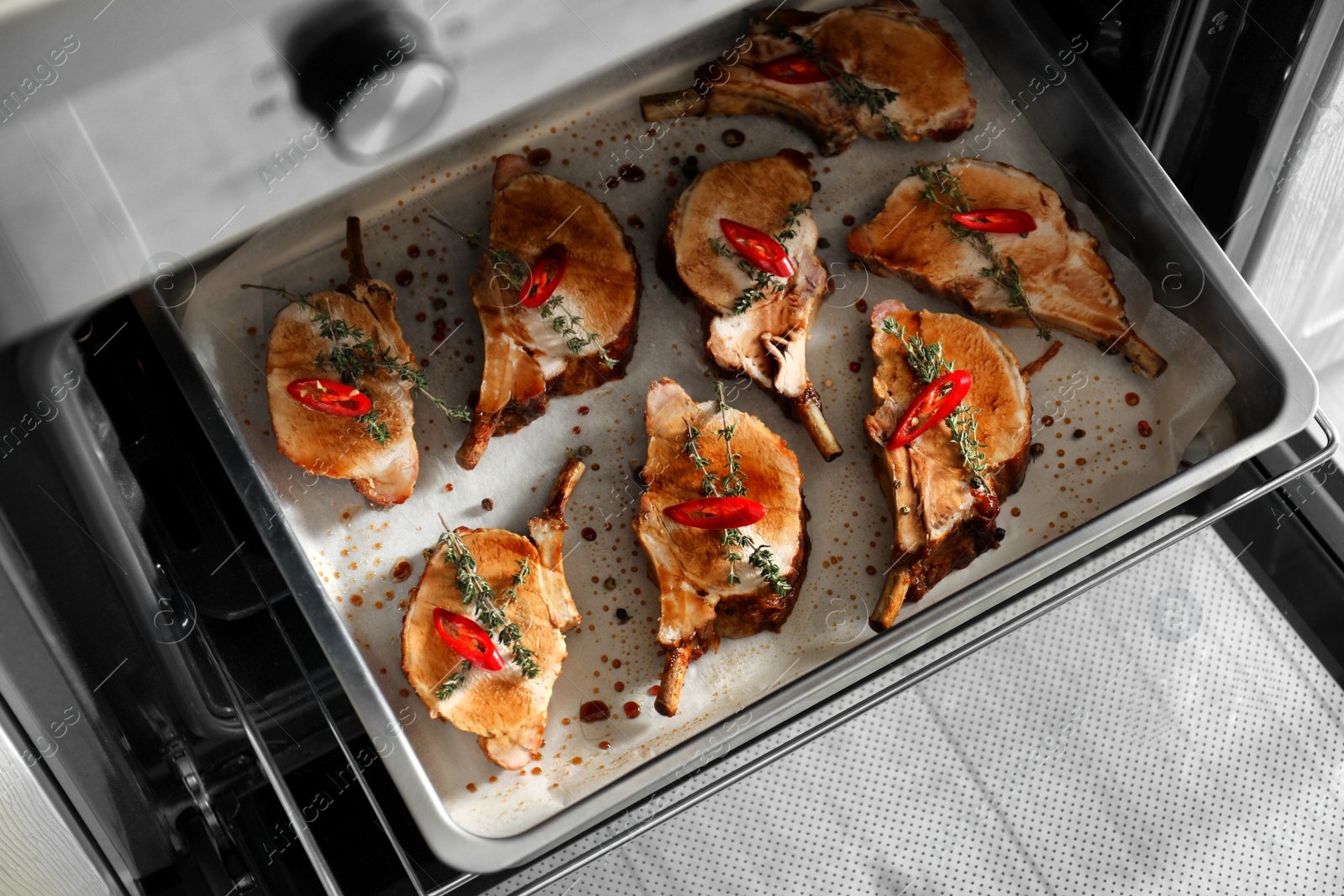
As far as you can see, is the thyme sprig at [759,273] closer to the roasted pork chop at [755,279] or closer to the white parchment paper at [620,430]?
the roasted pork chop at [755,279]

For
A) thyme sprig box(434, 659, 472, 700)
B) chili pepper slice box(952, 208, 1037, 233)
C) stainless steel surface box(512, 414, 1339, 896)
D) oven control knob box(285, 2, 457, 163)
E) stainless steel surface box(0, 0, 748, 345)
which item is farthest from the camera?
chili pepper slice box(952, 208, 1037, 233)

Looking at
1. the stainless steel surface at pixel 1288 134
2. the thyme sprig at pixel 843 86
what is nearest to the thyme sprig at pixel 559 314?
the thyme sprig at pixel 843 86

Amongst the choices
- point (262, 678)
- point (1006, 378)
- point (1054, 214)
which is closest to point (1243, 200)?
point (1054, 214)

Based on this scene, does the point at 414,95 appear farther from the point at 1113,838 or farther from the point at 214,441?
the point at 1113,838

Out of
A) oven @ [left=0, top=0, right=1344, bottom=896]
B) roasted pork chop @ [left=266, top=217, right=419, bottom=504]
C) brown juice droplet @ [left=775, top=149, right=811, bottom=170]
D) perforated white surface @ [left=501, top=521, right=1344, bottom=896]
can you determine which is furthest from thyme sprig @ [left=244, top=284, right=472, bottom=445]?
perforated white surface @ [left=501, top=521, right=1344, bottom=896]

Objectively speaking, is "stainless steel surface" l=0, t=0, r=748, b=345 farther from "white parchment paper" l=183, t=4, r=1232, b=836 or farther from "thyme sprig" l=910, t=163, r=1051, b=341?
"thyme sprig" l=910, t=163, r=1051, b=341

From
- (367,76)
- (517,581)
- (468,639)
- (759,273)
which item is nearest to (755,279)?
(759,273)
